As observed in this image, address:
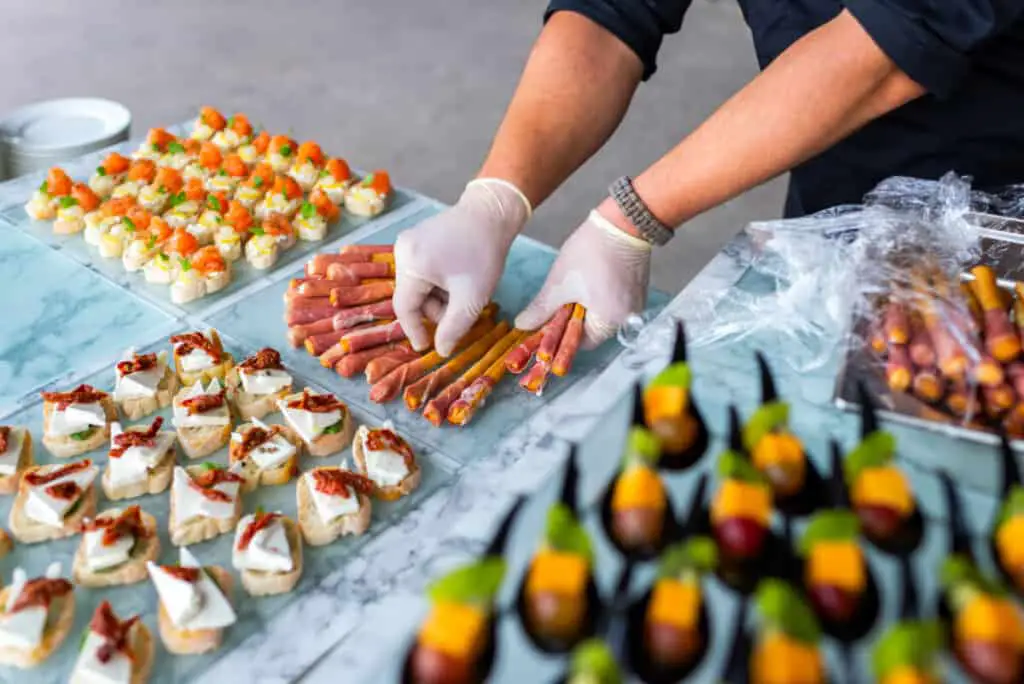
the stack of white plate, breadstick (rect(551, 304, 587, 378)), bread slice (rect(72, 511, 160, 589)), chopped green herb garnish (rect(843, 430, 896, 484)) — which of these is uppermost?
chopped green herb garnish (rect(843, 430, 896, 484))

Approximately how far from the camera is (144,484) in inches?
66.7

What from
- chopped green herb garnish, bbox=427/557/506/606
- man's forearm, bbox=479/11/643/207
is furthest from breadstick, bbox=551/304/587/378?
chopped green herb garnish, bbox=427/557/506/606

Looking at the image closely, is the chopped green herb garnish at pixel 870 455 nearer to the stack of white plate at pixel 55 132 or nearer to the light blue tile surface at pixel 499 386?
the light blue tile surface at pixel 499 386

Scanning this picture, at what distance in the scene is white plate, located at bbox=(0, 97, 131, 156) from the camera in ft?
10.1

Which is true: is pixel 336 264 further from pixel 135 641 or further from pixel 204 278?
pixel 135 641

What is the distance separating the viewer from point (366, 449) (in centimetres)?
173

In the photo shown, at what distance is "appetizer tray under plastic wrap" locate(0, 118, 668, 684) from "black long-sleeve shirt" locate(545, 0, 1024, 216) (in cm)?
58

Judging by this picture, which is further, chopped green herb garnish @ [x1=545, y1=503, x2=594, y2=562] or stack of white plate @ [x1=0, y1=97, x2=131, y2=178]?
stack of white plate @ [x1=0, y1=97, x2=131, y2=178]

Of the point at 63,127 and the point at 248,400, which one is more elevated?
the point at 248,400

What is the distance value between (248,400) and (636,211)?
914mm

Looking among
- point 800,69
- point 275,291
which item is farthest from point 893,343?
point 275,291

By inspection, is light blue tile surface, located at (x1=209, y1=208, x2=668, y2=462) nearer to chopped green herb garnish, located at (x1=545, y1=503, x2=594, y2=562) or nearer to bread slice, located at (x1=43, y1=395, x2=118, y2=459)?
bread slice, located at (x1=43, y1=395, x2=118, y2=459)

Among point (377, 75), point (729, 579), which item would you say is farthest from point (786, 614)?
point (377, 75)

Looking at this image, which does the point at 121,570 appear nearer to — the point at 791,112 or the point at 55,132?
the point at 791,112
